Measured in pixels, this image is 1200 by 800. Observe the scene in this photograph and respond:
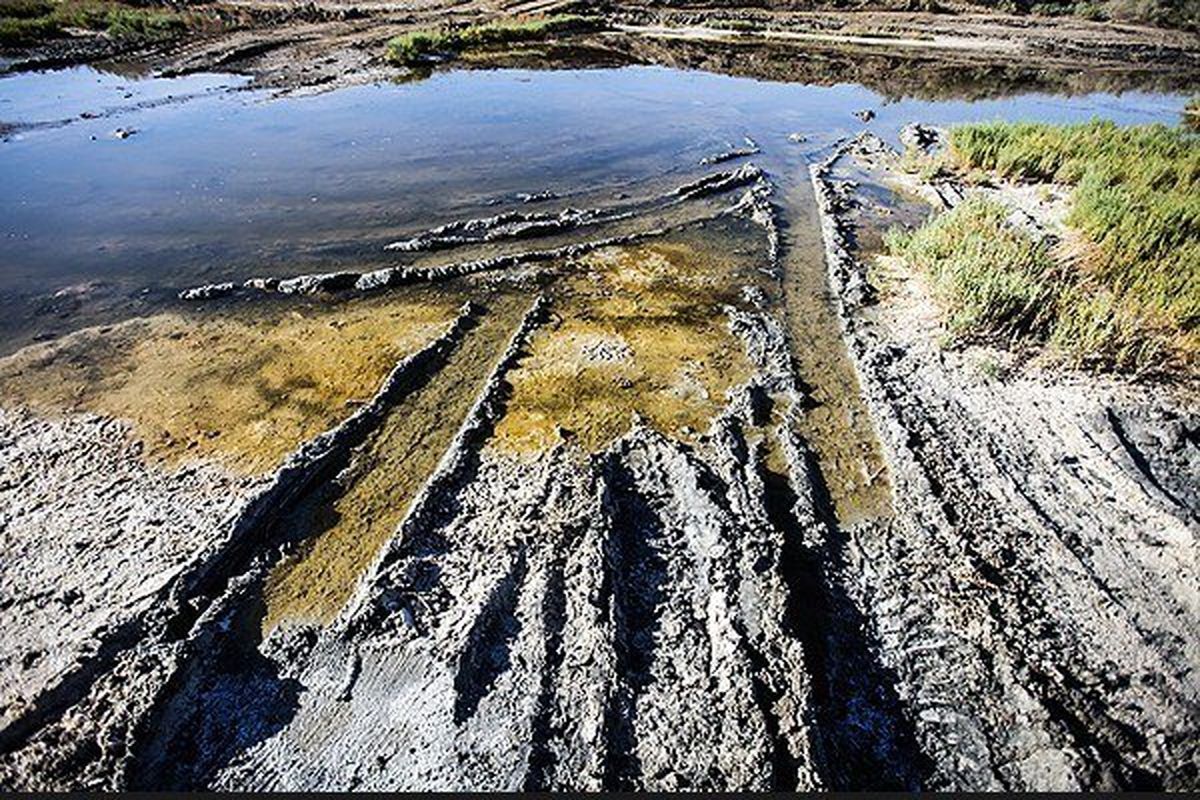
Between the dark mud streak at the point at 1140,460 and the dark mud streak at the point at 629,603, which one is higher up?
the dark mud streak at the point at 1140,460

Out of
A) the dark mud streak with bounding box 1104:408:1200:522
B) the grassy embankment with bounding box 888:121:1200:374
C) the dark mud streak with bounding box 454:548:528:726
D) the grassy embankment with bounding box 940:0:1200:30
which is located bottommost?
the dark mud streak with bounding box 454:548:528:726

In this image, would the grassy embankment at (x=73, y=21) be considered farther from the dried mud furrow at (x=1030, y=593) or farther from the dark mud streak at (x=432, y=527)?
the dried mud furrow at (x=1030, y=593)

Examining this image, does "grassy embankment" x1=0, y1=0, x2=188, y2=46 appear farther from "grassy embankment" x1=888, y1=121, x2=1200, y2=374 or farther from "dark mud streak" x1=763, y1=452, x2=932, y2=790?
"dark mud streak" x1=763, y1=452, x2=932, y2=790

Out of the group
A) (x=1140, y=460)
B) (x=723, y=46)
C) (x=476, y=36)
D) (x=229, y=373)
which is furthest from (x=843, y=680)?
(x=723, y=46)

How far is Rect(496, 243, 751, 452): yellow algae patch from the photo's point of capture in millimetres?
7125

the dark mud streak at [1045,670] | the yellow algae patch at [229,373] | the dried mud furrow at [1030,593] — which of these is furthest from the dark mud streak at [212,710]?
the dark mud streak at [1045,670]

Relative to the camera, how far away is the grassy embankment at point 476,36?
23.2m

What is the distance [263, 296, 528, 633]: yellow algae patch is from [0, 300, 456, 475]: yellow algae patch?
0.69 metres

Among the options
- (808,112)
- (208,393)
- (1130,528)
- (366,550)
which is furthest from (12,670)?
(808,112)

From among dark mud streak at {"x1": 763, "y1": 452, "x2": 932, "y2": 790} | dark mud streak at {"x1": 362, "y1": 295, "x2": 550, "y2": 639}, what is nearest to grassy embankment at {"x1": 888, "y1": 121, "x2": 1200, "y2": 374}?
dark mud streak at {"x1": 763, "y1": 452, "x2": 932, "y2": 790}

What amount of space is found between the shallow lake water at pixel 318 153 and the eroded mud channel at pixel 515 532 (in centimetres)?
20

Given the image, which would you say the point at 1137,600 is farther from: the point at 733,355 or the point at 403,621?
the point at 403,621

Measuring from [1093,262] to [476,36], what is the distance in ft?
78.2

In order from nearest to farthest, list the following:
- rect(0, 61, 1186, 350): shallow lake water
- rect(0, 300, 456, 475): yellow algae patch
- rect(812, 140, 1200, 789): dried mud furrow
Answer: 1. rect(812, 140, 1200, 789): dried mud furrow
2. rect(0, 300, 456, 475): yellow algae patch
3. rect(0, 61, 1186, 350): shallow lake water
